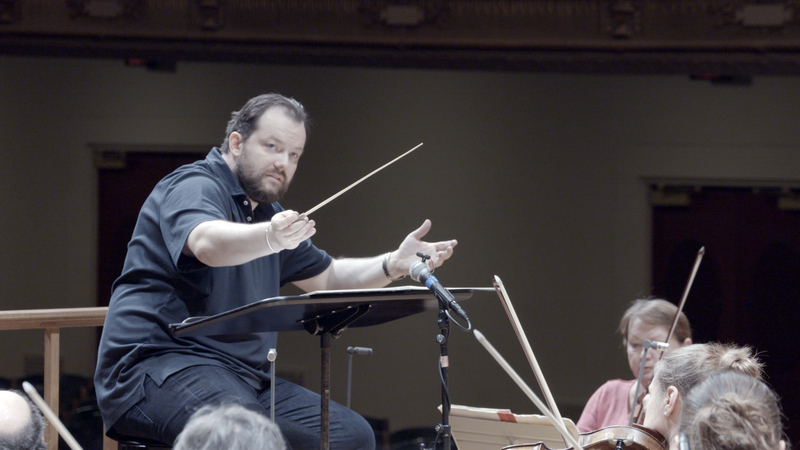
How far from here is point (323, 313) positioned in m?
1.67

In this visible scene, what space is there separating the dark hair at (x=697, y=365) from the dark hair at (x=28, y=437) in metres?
1.17

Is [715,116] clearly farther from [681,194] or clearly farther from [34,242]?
[34,242]

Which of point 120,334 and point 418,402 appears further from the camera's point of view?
point 418,402

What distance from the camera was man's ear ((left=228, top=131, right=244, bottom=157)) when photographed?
2.15 metres

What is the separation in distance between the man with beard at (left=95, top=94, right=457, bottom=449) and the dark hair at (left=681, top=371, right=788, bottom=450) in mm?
806

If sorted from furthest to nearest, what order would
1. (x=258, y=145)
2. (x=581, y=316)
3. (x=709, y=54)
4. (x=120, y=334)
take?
(x=581, y=316) → (x=709, y=54) → (x=258, y=145) → (x=120, y=334)

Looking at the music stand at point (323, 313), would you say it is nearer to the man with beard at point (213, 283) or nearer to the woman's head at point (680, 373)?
the man with beard at point (213, 283)

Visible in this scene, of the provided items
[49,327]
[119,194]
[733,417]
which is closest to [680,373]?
[733,417]

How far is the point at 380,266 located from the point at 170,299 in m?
0.60

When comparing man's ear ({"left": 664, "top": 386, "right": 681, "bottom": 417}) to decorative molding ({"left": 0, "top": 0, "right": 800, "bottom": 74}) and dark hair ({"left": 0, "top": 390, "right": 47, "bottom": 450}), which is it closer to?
dark hair ({"left": 0, "top": 390, "right": 47, "bottom": 450})

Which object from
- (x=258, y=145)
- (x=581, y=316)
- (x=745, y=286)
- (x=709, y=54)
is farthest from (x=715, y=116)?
(x=258, y=145)

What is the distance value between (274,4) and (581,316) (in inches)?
97.3

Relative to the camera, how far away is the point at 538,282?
4781 millimetres

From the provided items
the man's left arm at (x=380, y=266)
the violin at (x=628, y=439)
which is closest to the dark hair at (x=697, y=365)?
the violin at (x=628, y=439)
